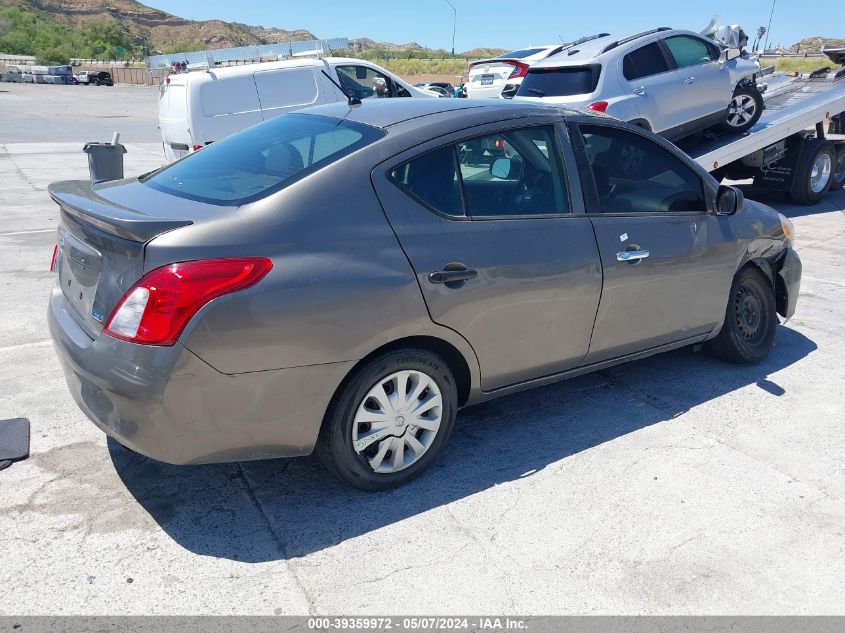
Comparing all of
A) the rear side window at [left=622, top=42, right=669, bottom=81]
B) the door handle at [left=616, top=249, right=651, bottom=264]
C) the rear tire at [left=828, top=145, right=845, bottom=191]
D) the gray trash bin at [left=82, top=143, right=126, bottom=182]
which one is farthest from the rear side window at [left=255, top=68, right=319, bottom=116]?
the door handle at [left=616, top=249, right=651, bottom=264]

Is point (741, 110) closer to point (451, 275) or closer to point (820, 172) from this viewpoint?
point (820, 172)

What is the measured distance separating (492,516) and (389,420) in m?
0.61

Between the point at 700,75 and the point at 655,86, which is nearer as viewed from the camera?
the point at 655,86

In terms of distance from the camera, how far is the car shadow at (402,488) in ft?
10.5

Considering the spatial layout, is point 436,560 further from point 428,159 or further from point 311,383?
point 428,159

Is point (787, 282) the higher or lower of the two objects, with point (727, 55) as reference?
lower

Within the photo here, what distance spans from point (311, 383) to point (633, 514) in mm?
1539

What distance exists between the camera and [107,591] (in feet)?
9.12

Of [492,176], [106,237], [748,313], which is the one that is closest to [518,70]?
[748,313]

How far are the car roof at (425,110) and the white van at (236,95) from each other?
6.45 metres

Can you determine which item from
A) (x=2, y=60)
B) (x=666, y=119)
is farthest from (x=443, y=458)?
(x=2, y=60)

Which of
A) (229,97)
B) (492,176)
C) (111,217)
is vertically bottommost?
(111,217)

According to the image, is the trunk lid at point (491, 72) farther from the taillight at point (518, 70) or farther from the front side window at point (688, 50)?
the front side window at point (688, 50)

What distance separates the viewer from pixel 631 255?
4129mm
